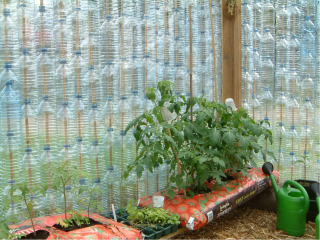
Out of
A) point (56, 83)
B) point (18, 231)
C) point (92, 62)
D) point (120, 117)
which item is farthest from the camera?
point (120, 117)

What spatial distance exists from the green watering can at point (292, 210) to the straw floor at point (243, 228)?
0.06 metres

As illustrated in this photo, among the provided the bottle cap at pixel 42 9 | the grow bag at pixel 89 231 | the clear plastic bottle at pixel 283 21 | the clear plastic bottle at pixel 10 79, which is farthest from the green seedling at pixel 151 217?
the clear plastic bottle at pixel 283 21

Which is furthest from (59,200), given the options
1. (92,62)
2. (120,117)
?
(92,62)

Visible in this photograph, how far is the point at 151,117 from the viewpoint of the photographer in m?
2.02

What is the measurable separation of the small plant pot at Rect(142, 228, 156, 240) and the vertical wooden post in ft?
5.13

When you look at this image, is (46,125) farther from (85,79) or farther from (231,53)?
(231,53)

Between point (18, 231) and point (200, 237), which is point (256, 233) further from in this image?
point (18, 231)

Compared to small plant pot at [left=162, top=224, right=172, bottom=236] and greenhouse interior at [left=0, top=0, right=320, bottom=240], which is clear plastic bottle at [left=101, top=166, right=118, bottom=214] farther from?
small plant pot at [left=162, top=224, right=172, bottom=236]

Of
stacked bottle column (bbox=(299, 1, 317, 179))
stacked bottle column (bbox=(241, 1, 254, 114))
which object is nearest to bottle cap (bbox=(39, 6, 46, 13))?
stacked bottle column (bbox=(241, 1, 254, 114))

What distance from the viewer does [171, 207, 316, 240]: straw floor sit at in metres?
2.21

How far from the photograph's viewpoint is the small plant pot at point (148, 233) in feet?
5.71

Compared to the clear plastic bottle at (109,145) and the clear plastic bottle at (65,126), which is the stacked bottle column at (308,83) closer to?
the clear plastic bottle at (109,145)

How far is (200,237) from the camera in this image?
217 cm

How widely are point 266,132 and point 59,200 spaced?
1579 mm
